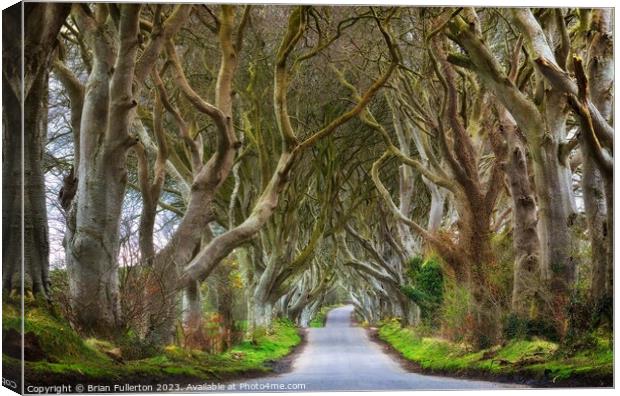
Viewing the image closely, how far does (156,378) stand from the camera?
1048cm

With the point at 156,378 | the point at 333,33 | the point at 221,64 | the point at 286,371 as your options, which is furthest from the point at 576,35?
the point at 156,378

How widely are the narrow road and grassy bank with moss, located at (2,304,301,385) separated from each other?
14.5 inches

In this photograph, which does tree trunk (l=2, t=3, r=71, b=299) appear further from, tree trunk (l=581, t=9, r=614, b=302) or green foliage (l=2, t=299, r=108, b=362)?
tree trunk (l=581, t=9, r=614, b=302)

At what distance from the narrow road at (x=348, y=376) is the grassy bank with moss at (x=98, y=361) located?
0.37 meters

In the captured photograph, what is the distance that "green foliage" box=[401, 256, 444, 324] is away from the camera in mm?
13070

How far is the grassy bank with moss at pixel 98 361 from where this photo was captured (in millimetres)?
9859

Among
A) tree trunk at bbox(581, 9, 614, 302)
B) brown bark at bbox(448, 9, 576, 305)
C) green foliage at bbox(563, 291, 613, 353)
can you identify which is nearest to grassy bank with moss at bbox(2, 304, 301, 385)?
green foliage at bbox(563, 291, 613, 353)

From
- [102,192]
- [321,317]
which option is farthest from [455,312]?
[102,192]

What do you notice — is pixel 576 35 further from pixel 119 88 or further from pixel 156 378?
pixel 156 378

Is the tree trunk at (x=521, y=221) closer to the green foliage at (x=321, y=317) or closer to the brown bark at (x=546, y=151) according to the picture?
the brown bark at (x=546, y=151)

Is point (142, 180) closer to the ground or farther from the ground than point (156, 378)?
farther from the ground

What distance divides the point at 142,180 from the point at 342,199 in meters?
6.08

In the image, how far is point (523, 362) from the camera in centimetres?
1116

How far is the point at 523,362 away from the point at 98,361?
4.96 m
